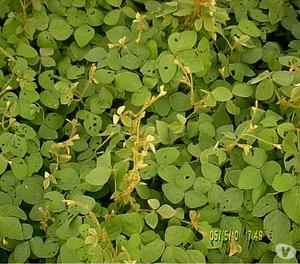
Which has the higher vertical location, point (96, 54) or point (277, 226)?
point (96, 54)

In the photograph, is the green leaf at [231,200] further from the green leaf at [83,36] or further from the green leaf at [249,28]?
the green leaf at [83,36]

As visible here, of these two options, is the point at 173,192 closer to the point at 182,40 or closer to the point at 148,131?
the point at 148,131

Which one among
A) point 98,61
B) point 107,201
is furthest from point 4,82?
point 107,201

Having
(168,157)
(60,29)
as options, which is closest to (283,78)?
(168,157)

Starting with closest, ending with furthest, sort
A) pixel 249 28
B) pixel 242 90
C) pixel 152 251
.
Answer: pixel 152 251 → pixel 242 90 → pixel 249 28

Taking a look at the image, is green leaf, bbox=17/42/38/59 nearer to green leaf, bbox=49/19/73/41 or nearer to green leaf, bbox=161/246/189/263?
green leaf, bbox=49/19/73/41

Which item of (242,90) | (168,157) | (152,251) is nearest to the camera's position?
(152,251)

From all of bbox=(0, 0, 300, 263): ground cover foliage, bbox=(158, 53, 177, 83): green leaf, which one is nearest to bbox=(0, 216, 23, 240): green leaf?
bbox=(0, 0, 300, 263): ground cover foliage
